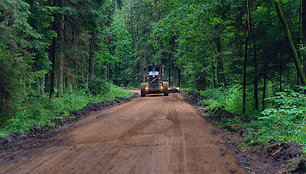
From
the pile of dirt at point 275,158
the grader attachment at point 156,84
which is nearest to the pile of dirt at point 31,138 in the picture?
the pile of dirt at point 275,158

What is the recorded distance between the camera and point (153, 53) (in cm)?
3541

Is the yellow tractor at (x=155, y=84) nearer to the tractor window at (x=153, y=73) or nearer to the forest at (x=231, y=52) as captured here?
the tractor window at (x=153, y=73)

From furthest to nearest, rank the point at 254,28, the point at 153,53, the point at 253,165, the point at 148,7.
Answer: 1. the point at 153,53
2. the point at 148,7
3. the point at 254,28
4. the point at 253,165

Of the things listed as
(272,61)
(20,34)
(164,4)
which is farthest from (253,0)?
(20,34)

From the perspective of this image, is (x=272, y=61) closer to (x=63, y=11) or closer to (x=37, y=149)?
(x=37, y=149)

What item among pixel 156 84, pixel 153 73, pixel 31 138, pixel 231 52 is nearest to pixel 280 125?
pixel 231 52

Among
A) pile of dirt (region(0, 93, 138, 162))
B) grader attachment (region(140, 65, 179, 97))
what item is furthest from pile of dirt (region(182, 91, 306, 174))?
grader attachment (region(140, 65, 179, 97))

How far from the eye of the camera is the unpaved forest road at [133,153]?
3848 millimetres

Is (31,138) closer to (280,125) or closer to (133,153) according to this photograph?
(133,153)

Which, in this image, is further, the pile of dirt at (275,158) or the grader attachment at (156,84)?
the grader attachment at (156,84)

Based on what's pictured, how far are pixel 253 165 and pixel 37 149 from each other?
4.93 meters

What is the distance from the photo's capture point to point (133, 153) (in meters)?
4.59

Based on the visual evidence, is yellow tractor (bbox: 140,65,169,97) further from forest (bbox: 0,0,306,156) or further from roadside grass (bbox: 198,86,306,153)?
A: roadside grass (bbox: 198,86,306,153)

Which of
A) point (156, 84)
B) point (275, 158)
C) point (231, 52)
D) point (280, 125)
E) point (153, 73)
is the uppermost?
point (231, 52)
